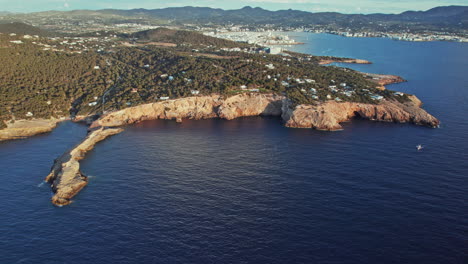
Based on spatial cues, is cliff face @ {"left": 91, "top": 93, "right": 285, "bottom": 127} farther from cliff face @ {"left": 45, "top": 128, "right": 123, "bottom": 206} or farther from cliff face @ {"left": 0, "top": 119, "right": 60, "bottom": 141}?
cliff face @ {"left": 45, "top": 128, "right": 123, "bottom": 206}

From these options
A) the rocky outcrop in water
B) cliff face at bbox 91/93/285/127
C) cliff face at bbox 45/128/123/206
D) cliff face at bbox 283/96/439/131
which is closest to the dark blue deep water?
cliff face at bbox 45/128/123/206

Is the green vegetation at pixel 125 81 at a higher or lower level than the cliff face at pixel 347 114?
higher

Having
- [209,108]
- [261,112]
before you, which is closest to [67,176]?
[209,108]

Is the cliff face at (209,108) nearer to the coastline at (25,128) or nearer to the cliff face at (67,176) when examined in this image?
the coastline at (25,128)

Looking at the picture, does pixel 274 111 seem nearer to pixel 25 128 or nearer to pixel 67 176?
pixel 67 176

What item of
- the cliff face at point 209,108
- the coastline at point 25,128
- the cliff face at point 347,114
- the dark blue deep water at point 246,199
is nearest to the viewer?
the dark blue deep water at point 246,199

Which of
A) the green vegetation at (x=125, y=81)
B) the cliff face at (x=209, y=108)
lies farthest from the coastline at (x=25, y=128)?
the cliff face at (x=209, y=108)
